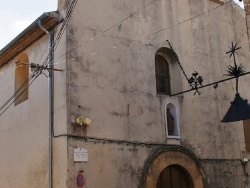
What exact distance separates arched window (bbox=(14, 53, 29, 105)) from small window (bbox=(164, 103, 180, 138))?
391 centimetres

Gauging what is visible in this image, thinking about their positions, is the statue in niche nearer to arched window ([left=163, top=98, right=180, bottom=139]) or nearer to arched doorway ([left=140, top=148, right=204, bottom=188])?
arched window ([left=163, top=98, right=180, bottom=139])

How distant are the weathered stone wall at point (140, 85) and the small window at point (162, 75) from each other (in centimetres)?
40

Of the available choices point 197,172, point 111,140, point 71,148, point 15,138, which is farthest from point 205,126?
point 15,138

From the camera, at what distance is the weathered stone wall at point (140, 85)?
9484mm

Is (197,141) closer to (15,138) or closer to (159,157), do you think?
(159,157)

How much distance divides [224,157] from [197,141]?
3.81 feet

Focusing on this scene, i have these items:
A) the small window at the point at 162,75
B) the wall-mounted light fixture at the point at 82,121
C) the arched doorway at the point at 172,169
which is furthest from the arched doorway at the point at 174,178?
the wall-mounted light fixture at the point at 82,121

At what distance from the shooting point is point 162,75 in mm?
11711

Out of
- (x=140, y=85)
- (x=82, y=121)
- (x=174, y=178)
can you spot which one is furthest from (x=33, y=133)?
(x=174, y=178)

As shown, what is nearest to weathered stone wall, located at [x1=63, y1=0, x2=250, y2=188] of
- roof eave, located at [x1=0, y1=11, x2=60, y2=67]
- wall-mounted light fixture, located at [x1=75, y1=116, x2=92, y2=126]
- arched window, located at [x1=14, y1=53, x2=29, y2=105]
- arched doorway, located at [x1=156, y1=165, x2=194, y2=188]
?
wall-mounted light fixture, located at [x1=75, y1=116, x2=92, y2=126]

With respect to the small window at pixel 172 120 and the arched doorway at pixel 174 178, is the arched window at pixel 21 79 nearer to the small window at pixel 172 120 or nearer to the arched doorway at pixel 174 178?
the small window at pixel 172 120

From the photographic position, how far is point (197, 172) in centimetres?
1105

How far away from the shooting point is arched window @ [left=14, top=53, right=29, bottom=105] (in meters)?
11.6

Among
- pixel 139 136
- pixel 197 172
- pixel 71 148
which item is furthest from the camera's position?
pixel 197 172
